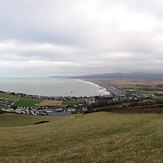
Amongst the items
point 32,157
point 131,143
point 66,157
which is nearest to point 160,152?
point 131,143

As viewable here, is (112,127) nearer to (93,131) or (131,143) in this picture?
(93,131)

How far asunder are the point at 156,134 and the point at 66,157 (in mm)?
5601

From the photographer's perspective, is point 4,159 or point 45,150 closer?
point 4,159

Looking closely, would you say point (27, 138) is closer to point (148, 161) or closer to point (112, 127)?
point (112, 127)

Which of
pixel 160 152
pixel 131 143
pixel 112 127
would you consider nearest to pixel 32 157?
pixel 131 143

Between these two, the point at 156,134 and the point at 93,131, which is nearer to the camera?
the point at 156,134

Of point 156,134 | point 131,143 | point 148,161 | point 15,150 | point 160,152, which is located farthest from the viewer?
point 15,150

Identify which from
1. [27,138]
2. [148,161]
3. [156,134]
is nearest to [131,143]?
[156,134]

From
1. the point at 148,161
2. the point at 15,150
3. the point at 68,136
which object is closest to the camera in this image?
the point at 148,161

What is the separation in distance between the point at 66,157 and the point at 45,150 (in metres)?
3.31

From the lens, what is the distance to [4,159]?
16.3 metres

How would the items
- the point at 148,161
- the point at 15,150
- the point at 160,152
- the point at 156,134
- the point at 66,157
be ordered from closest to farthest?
the point at 148,161 < the point at 160,152 < the point at 66,157 < the point at 156,134 < the point at 15,150

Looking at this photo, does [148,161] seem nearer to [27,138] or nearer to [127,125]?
[127,125]

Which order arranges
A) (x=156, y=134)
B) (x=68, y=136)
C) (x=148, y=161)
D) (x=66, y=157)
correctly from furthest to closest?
(x=68, y=136) < (x=156, y=134) < (x=66, y=157) < (x=148, y=161)
